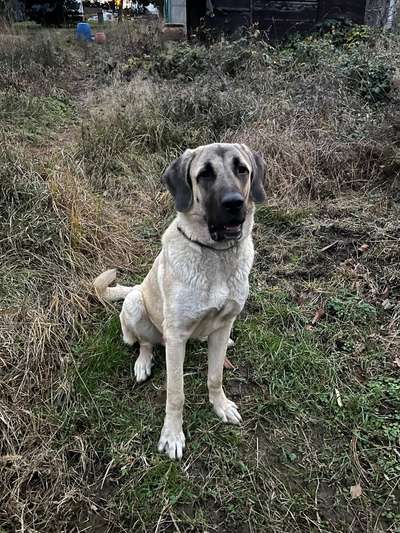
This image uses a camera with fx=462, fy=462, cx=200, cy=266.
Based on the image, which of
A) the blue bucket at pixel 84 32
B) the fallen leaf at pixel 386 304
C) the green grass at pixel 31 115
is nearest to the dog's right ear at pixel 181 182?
the fallen leaf at pixel 386 304

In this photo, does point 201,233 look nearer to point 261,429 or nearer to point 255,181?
point 255,181

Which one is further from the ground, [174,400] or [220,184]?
[220,184]

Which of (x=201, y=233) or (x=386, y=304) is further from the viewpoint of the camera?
(x=386, y=304)

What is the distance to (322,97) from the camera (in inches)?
216

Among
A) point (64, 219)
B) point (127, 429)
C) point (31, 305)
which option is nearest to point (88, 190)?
point (64, 219)

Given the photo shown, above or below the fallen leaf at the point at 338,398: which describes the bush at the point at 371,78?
above

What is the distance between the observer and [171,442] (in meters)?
2.38

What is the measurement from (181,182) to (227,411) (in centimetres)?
128

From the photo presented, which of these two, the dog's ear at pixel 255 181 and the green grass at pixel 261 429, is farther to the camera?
the dog's ear at pixel 255 181

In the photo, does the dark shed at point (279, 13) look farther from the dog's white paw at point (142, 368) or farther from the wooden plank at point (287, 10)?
the dog's white paw at point (142, 368)

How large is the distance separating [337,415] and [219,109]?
12.9 feet

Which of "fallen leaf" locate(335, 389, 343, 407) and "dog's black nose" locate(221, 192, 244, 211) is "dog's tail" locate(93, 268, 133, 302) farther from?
"fallen leaf" locate(335, 389, 343, 407)

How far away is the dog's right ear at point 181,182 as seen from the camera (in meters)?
2.23

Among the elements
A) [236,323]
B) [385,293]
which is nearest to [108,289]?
[236,323]
